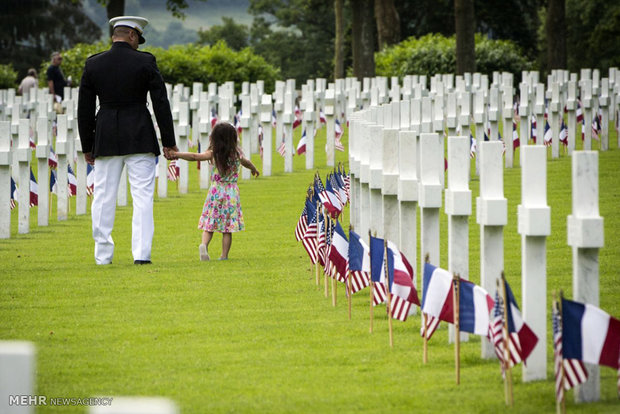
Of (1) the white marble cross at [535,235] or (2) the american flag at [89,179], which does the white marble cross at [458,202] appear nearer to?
(1) the white marble cross at [535,235]

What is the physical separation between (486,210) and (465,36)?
25456mm

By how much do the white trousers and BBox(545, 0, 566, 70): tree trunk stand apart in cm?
2807

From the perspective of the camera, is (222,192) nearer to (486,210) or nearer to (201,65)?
(486,210)

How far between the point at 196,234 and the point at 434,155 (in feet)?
22.9

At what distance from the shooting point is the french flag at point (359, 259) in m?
8.48

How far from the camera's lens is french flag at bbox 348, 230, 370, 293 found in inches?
334

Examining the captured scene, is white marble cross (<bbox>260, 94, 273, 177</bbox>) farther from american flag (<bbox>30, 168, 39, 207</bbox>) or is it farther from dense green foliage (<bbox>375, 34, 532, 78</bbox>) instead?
dense green foliage (<bbox>375, 34, 532, 78</bbox>)

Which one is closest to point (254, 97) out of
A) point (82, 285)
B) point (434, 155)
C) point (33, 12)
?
point (82, 285)

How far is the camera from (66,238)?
46.3ft

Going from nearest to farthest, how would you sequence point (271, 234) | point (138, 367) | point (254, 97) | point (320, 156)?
1. point (138, 367)
2. point (271, 234)
3. point (254, 97)
4. point (320, 156)

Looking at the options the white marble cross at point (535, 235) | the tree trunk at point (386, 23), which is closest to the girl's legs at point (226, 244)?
the white marble cross at point (535, 235)

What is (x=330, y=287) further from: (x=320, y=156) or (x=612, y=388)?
(x=320, y=156)

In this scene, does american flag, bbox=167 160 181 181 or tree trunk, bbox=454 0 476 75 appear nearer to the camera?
american flag, bbox=167 160 181 181

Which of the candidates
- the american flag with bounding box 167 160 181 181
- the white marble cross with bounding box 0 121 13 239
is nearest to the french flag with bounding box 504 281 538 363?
the white marble cross with bounding box 0 121 13 239
